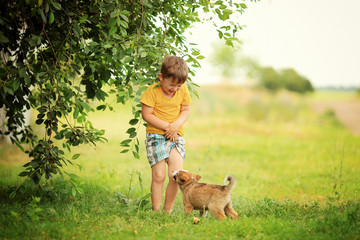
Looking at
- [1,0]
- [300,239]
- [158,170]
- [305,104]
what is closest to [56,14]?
[1,0]

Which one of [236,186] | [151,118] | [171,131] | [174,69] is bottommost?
[236,186]

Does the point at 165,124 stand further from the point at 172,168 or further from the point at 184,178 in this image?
the point at 184,178

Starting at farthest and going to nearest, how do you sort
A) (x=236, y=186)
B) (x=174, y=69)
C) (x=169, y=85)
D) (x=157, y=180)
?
1. (x=236, y=186)
2. (x=157, y=180)
3. (x=169, y=85)
4. (x=174, y=69)

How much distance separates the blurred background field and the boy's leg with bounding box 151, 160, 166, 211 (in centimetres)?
62

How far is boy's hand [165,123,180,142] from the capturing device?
3990 millimetres

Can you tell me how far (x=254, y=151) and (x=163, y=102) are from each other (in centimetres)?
644

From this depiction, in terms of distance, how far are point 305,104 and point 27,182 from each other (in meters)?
15.1

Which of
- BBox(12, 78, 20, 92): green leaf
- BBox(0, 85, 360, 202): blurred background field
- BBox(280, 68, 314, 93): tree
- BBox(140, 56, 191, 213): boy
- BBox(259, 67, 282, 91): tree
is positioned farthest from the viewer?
BBox(259, 67, 282, 91): tree

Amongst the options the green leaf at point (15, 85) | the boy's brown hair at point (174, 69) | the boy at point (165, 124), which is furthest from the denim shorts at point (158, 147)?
the green leaf at point (15, 85)

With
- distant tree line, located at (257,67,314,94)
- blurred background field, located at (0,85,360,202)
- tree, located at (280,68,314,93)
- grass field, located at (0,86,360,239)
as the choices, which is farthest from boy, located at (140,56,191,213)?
Result: tree, located at (280,68,314,93)

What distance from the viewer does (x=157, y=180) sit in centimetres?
408

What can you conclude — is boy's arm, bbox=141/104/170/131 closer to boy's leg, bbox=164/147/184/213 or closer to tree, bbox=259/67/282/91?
boy's leg, bbox=164/147/184/213

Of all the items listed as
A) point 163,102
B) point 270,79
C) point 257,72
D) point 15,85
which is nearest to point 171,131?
point 163,102

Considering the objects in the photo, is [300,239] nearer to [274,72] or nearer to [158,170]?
[158,170]
